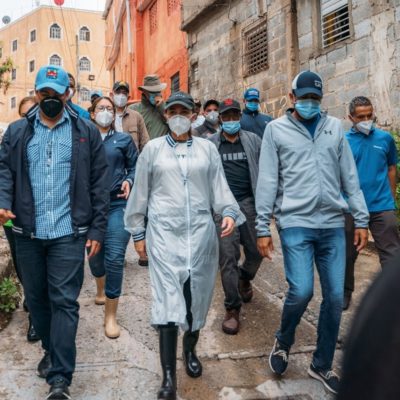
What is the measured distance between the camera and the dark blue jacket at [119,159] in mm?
4098

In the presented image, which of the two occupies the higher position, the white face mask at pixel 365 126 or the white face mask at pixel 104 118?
the white face mask at pixel 104 118

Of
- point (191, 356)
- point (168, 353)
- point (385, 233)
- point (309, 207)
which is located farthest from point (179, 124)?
point (385, 233)

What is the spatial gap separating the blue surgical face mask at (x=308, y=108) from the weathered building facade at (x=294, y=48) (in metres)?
3.70

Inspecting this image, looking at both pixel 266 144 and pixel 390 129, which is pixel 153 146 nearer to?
pixel 266 144

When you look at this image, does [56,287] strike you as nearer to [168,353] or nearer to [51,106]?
[168,353]

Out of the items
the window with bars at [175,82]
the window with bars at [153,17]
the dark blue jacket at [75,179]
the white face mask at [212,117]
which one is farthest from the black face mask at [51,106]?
the window with bars at [153,17]

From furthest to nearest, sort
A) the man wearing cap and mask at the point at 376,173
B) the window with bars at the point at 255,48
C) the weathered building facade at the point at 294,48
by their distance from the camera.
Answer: the window with bars at the point at 255,48, the weathered building facade at the point at 294,48, the man wearing cap and mask at the point at 376,173

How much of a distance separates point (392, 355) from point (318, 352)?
2.72 metres

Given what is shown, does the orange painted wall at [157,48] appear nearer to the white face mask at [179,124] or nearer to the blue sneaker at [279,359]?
the white face mask at [179,124]

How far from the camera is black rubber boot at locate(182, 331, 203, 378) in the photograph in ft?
11.1

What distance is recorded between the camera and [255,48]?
1008cm

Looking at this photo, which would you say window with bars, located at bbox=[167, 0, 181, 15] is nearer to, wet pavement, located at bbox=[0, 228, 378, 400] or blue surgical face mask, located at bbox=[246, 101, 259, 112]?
blue surgical face mask, located at bbox=[246, 101, 259, 112]

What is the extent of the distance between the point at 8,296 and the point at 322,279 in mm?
2778

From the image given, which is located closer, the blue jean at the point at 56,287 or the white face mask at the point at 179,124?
the blue jean at the point at 56,287
